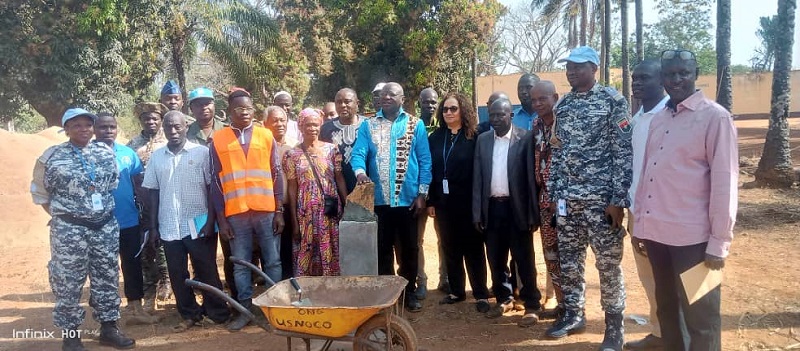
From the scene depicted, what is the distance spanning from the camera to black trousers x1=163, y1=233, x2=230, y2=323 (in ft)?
15.8

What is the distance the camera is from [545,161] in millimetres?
4438

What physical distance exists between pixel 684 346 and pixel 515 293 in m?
1.85

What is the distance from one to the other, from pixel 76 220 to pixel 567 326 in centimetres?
384

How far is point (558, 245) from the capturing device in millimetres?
4195

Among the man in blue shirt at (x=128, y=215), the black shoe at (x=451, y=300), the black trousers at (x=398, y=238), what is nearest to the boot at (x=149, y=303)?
the man in blue shirt at (x=128, y=215)

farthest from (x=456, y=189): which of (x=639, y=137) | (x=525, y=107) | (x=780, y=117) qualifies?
(x=780, y=117)

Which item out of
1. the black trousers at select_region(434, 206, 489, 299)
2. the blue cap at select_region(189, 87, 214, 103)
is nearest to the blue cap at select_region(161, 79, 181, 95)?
the blue cap at select_region(189, 87, 214, 103)

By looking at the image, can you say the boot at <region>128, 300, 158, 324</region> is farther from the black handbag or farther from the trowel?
the trowel

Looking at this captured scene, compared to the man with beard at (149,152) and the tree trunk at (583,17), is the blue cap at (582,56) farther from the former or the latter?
the tree trunk at (583,17)

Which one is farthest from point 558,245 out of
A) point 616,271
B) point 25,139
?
point 25,139

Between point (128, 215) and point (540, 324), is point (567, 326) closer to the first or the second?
point (540, 324)

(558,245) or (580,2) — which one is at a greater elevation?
(580,2)

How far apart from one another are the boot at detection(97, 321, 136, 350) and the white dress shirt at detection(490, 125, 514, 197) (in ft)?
→ 10.7

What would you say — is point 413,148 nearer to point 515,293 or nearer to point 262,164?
point 262,164
